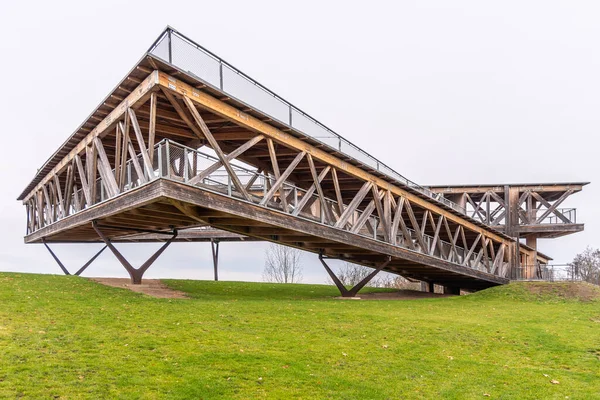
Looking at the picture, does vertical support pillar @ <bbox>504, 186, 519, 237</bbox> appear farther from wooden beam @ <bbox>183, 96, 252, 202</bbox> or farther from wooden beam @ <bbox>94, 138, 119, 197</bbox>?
wooden beam @ <bbox>94, 138, 119, 197</bbox>

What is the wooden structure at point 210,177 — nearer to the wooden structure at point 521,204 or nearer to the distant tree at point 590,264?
the wooden structure at point 521,204

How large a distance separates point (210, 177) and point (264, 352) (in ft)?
27.2

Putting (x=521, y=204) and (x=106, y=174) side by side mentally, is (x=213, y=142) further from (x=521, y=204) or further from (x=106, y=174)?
(x=521, y=204)

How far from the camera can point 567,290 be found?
26078 millimetres

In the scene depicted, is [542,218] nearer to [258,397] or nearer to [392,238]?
[392,238]

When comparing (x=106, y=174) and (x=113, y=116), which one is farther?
(x=106, y=174)

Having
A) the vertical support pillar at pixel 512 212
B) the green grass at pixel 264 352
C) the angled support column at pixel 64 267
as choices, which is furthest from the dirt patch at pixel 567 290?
the angled support column at pixel 64 267

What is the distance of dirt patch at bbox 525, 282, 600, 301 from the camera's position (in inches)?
990

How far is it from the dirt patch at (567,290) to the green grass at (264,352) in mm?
9598

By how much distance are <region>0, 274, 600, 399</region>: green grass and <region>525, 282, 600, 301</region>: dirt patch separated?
9.60 meters

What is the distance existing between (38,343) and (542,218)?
4107 centimetres

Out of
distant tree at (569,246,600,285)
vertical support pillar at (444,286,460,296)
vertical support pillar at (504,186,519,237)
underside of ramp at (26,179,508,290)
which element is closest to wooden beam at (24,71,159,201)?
underside of ramp at (26,179,508,290)

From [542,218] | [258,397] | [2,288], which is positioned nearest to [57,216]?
[2,288]

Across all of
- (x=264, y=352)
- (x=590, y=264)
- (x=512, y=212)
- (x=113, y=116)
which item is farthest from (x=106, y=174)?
(x=590, y=264)
